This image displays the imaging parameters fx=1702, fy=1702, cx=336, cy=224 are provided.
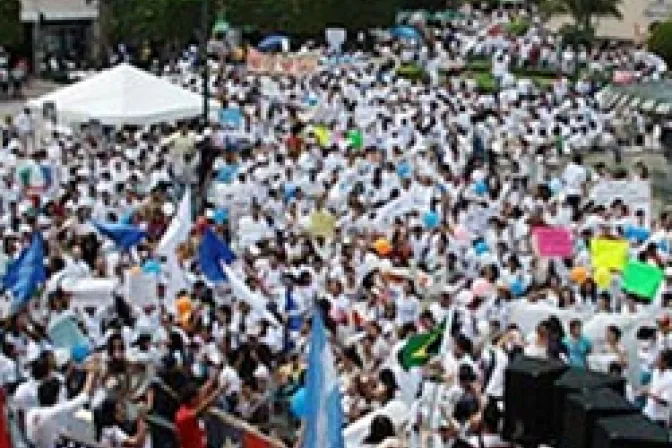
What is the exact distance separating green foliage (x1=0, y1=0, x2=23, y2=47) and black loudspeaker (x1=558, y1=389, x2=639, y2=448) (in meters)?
35.3

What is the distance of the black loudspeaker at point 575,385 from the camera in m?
11.1

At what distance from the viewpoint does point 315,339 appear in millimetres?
9250

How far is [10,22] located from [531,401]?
3564 centimetres

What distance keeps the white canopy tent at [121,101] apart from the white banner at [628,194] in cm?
712

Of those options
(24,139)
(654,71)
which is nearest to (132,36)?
(654,71)

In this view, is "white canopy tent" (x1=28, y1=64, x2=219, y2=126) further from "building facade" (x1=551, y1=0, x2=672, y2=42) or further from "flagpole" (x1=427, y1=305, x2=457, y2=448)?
"building facade" (x1=551, y1=0, x2=672, y2=42)

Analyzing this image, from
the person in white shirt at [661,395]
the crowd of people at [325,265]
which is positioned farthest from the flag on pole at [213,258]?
the person in white shirt at [661,395]

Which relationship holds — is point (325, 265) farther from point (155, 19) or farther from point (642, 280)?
point (155, 19)

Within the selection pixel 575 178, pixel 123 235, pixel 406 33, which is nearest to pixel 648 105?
pixel 575 178

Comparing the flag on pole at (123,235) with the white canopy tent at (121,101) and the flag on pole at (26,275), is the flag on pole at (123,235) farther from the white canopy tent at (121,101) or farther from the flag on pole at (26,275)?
the white canopy tent at (121,101)

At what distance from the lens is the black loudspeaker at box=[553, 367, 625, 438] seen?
11141 mm

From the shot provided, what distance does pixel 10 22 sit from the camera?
45.1m

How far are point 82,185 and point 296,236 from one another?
4.03 meters


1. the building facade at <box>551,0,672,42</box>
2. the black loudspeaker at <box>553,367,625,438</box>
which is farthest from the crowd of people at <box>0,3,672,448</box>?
the building facade at <box>551,0,672,42</box>
